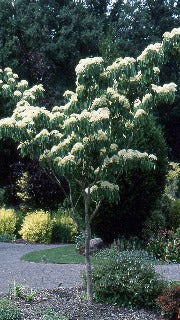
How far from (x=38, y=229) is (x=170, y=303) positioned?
8255 millimetres

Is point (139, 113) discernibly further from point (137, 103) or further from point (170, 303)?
point (170, 303)

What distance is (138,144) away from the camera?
10.4 m

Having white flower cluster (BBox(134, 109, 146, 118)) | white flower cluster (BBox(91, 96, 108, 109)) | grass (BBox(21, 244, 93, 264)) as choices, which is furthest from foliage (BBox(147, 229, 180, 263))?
white flower cluster (BBox(91, 96, 108, 109))

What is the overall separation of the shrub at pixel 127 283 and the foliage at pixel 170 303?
0.41 metres

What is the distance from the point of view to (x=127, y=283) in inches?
240

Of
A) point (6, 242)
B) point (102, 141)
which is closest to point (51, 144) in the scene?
point (102, 141)

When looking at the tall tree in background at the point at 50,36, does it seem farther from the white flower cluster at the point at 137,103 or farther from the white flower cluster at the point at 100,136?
the white flower cluster at the point at 100,136

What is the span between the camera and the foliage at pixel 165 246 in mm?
9922

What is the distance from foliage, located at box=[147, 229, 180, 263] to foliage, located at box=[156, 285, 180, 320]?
4.30 metres

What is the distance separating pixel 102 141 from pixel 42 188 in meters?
10.3

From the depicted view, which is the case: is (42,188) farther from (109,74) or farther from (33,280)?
(109,74)

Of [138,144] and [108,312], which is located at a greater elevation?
[138,144]

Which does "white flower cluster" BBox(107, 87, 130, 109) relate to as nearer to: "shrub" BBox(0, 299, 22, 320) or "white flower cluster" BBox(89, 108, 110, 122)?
"white flower cluster" BBox(89, 108, 110, 122)

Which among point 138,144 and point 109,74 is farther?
point 138,144
